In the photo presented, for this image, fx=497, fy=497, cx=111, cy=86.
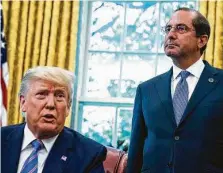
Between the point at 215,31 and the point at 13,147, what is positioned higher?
the point at 215,31

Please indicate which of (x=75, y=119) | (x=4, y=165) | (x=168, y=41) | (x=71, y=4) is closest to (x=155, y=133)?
(x=168, y=41)

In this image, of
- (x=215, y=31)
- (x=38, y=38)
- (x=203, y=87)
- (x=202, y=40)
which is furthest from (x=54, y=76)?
(x=38, y=38)

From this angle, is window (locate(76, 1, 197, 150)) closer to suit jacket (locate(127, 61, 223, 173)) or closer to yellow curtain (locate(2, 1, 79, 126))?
yellow curtain (locate(2, 1, 79, 126))

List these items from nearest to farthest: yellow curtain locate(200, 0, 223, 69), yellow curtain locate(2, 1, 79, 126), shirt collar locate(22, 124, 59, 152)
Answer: shirt collar locate(22, 124, 59, 152) → yellow curtain locate(200, 0, 223, 69) → yellow curtain locate(2, 1, 79, 126)

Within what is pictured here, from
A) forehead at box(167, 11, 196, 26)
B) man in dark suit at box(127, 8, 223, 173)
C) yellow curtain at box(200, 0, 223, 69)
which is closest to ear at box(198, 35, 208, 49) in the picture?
man in dark suit at box(127, 8, 223, 173)

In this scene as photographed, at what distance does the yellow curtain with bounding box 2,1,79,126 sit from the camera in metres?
5.95

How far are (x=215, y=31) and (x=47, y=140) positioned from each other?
10.8 ft

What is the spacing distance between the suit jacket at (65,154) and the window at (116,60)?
125 inches

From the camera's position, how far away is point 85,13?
6246mm

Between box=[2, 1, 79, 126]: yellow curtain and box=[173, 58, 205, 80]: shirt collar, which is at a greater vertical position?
box=[2, 1, 79, 126]: yellow curtain

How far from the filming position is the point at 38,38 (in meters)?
6.05

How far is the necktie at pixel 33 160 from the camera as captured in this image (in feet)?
8.53

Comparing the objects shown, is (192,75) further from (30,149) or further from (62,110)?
(30,149)

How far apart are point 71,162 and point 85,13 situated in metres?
3.85
